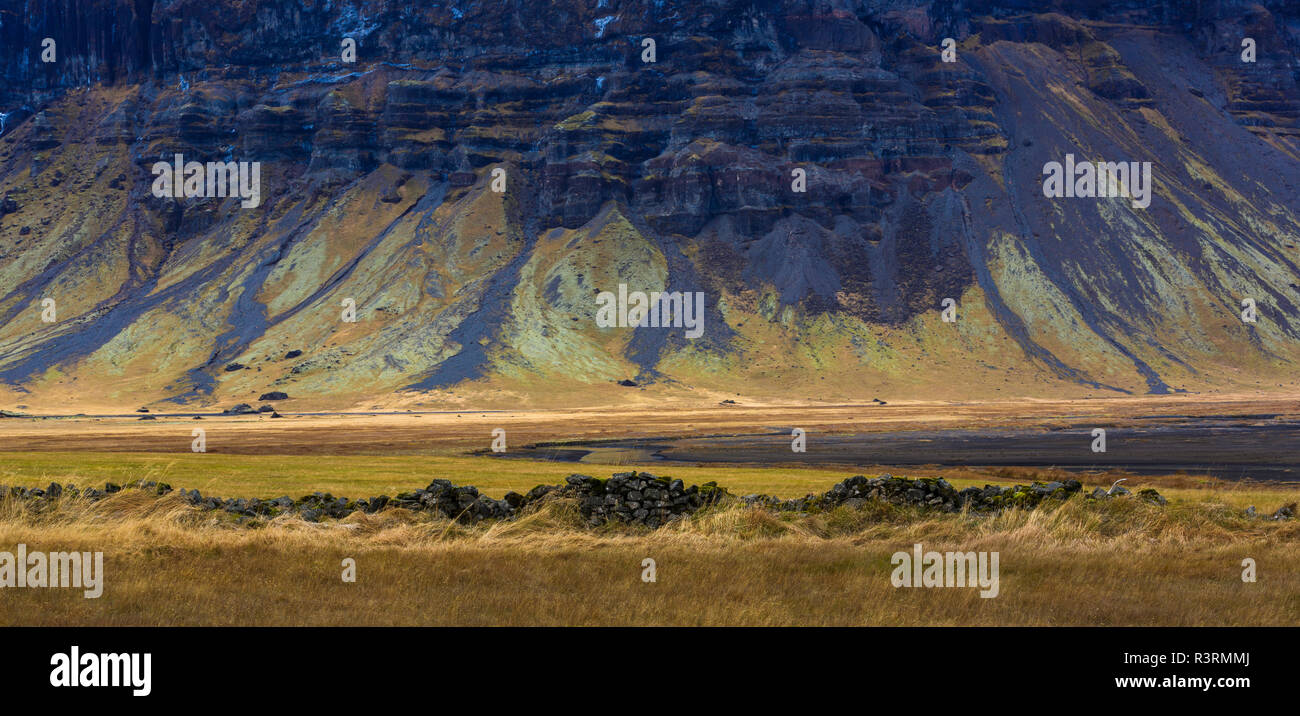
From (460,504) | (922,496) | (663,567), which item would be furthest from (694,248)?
(663,567)

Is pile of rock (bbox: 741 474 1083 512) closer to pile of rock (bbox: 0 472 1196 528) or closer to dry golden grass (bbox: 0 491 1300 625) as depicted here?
pile of rock (bbox: 0 472 1196 528)

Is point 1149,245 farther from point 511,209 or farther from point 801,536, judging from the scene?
point 801,536

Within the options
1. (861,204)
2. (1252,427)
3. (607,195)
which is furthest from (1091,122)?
(1252,427)

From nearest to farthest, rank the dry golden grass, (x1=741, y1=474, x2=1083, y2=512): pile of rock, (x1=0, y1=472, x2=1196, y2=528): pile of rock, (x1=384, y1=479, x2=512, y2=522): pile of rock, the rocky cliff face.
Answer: the dry golden grass
(x1=384, y1=479, x2=512, y2=522): pile of rock
(x1=0, y1=472, x2=1196, y2=528): pile of rock
(x1=741, y1=474, x2=1083, y2=512): pile of rock
the rocky cliff face

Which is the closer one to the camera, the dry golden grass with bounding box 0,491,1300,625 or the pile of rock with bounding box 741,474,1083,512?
the dry golden grass with bounding box 0,491,1300,625

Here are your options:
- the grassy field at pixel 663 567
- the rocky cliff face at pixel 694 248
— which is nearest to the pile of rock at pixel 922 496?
the grassy field at pixel 663 567

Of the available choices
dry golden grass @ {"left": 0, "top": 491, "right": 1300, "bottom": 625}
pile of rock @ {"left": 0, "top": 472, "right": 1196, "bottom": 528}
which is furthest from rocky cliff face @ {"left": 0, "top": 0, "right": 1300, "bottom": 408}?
dry golden grass @ {"left": 0, "top": 491, "right": 1300, "bottom": 625}
